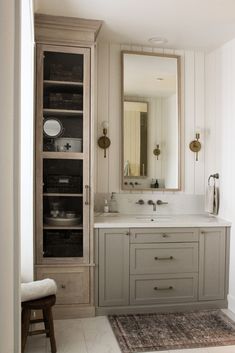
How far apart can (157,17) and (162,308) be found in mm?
2647

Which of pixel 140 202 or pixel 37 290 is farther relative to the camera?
pixel 140 202

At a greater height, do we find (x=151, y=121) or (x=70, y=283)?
(x=151, y=121)

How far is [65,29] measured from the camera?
301cm

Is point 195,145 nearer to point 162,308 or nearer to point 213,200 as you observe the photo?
point 213,200

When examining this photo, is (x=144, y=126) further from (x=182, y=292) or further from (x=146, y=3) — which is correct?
(x=182, y=292)

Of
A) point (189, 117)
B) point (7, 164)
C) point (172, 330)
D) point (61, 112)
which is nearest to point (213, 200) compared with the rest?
point (189, 117)

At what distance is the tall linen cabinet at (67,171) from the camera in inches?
120

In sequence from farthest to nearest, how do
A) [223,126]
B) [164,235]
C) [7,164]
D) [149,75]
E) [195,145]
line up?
[195,145] → [149,75] → [223,126] → [164,235] → [7,164]

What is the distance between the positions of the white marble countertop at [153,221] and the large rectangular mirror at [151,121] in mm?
332

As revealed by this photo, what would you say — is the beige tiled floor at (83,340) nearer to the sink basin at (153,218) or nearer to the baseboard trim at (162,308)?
the baseboard trim at (162,308)

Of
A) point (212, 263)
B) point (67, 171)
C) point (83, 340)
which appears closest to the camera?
point (83, 340)

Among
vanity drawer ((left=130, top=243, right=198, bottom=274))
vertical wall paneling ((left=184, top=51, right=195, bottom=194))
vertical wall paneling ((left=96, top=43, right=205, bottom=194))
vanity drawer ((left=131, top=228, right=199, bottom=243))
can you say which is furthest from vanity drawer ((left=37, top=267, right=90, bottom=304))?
vertical wall paneling ((left=184, top=51, right=195, bottom=194))

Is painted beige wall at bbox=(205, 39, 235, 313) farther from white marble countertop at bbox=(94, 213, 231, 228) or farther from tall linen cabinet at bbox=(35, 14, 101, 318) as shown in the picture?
tall linen cabinet at bbox=(35, 14, 101, 318)

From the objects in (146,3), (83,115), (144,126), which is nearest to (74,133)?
(83,115)
